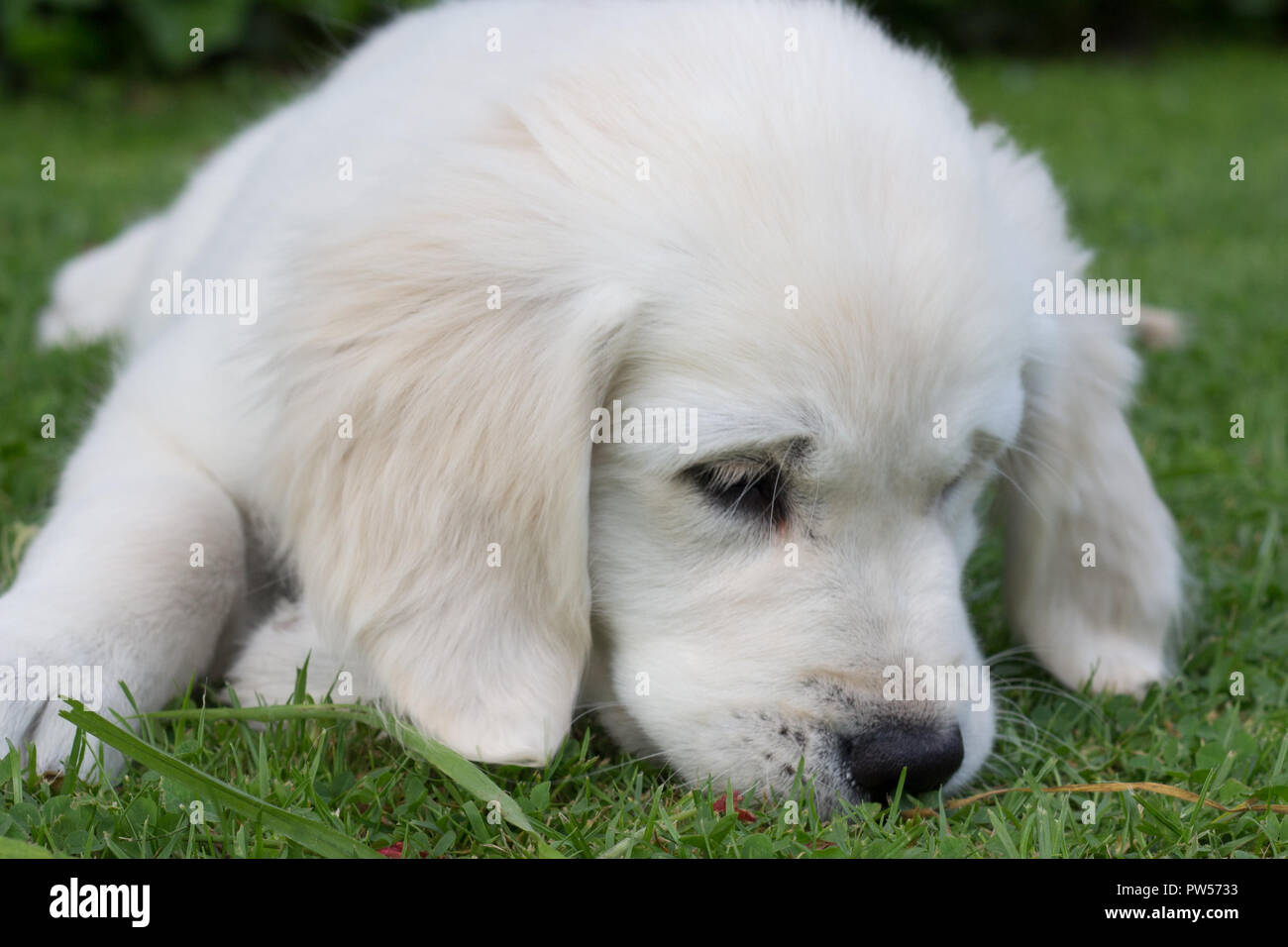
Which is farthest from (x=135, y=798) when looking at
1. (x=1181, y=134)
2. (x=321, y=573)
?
(x=1181, y=134)

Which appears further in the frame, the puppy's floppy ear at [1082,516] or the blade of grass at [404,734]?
the puppy's floppy ear at [1082,516]

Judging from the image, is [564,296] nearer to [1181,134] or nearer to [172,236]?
[172,236]

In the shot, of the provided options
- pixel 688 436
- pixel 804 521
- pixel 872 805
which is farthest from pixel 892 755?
pixel 688 436

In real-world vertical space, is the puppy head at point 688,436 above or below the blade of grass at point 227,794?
above

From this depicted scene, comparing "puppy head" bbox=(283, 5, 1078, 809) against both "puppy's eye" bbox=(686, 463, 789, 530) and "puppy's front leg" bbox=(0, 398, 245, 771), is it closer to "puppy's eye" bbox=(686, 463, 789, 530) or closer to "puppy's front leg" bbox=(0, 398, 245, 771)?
"puppy's eye" bbox=(686, 463, 789, 530)

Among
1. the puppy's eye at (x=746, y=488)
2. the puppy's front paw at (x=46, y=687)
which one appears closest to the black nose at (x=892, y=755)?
the puppy's eye at (x=746, y=488)

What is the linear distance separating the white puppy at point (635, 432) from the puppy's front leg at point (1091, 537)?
14.0 inches

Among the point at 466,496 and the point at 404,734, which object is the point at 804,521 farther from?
the point at 404,734

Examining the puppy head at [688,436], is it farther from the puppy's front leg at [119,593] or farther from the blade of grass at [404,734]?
the puppy's front leg at [119,593]

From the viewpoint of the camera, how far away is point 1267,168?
1026 centimetres

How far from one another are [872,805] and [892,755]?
10 cm

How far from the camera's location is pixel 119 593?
9.22ft

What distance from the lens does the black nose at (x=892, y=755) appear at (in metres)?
2.53

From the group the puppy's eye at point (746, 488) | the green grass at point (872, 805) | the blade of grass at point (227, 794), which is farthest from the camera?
the puppy's eye at point (746, 488)
